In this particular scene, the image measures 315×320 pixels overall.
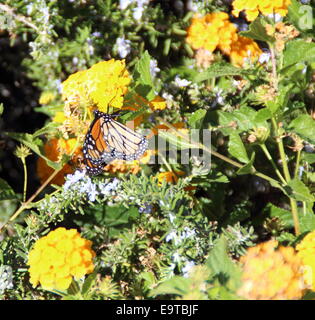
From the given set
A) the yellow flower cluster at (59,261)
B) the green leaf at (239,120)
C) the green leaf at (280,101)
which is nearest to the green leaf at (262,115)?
the green leaf at (280,101)

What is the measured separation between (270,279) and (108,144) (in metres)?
0.77

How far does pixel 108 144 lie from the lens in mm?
1653

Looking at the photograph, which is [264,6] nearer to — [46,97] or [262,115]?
[262,115]

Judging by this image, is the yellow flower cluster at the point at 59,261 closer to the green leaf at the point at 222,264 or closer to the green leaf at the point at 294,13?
the green leaf at the point at 222,264

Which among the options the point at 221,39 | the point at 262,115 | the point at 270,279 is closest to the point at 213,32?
the point at 221,39

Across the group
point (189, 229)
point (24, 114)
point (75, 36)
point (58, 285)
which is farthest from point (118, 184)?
point (24, 114)

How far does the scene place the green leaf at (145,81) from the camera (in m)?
1.55

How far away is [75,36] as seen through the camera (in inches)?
92.5

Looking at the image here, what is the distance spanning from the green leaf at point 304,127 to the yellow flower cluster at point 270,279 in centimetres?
63

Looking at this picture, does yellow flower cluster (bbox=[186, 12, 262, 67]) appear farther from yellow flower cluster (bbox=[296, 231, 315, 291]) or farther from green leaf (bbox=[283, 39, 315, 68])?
yellow flower cluster (bbox=[296, 231, 315, 291])

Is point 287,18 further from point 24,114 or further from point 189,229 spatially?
point 24,114

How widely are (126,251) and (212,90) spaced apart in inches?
30.5
